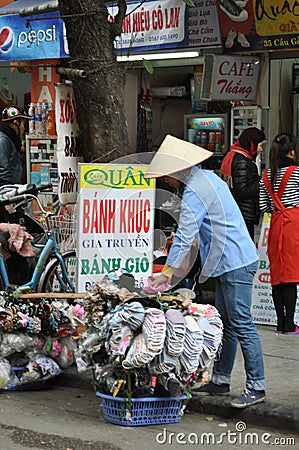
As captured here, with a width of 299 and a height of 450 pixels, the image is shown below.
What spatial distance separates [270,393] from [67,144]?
2775 millimetres

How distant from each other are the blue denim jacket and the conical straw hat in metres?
0.09

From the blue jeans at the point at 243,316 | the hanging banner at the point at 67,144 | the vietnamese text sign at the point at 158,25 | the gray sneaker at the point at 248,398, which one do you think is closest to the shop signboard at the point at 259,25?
the vietnamese text sign at the point at 158,25

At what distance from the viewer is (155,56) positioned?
34.9 ft

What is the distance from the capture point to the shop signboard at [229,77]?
9.58 m

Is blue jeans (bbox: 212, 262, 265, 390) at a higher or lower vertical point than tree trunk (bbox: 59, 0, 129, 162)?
lower

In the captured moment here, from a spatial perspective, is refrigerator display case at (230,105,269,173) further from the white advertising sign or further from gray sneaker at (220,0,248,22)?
gray sneaker at (220,0,248,22)

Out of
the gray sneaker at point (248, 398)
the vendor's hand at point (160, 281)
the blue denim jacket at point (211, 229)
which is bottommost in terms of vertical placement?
the gray sneaker at point (248, 398)

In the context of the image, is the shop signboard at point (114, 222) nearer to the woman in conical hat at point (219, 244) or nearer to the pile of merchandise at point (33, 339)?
the pile of merchandise at point (33, 339)

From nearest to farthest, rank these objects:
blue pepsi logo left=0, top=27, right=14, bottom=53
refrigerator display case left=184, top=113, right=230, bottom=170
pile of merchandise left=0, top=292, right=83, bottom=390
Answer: pile of merchandise left=0, top=292, right=83, bottom=390
refrigerator display case left=184, top=113, right=230, bottom=170
blue pepsi logo left=0, top=27, right=14, bottom=53

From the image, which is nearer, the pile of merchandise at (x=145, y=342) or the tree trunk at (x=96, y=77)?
the pile of merchandise at (x=145, y=342)

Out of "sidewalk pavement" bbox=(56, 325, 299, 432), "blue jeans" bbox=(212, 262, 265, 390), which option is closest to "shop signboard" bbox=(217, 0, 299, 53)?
"sidewalk pavement" bbox=(56, 325, 299, 432)

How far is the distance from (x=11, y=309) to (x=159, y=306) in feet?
4.68

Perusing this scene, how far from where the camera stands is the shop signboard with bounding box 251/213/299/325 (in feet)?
28.1

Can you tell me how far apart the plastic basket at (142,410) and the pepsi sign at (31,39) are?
19.3 ft
